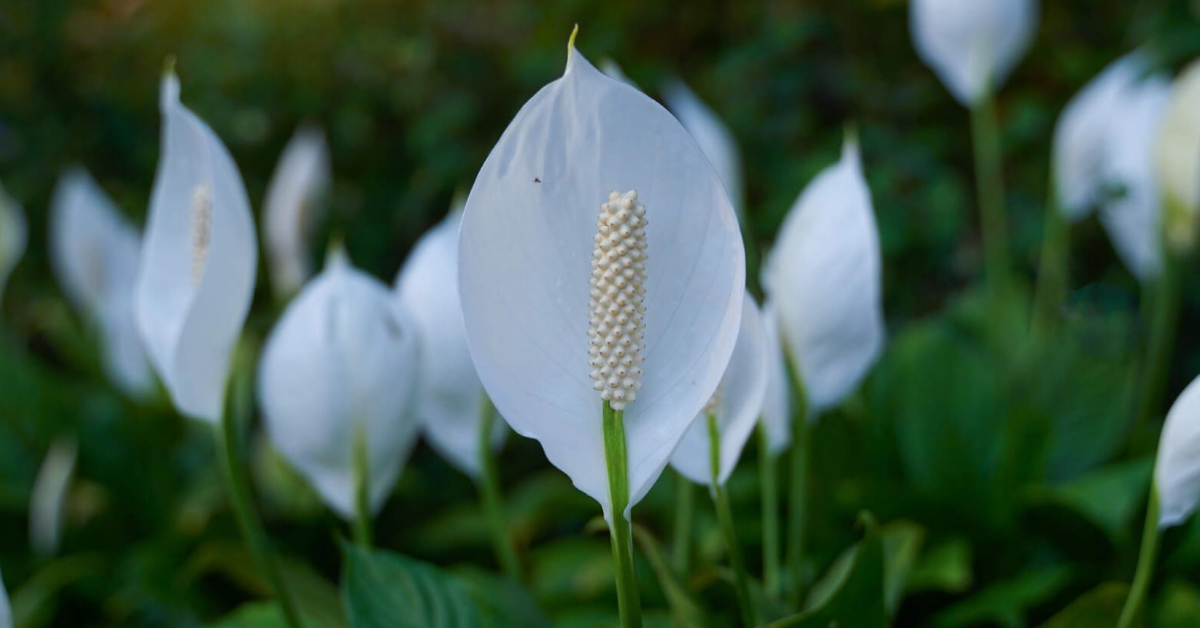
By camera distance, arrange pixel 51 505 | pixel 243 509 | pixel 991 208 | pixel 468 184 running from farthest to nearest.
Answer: pixel 468 184 < pixel 991 208 < pixel 51 505 < pixel 243 509

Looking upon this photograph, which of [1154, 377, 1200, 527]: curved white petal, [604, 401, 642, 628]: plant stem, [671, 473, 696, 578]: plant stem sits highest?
[604, 401, 642, 628]: plant stem

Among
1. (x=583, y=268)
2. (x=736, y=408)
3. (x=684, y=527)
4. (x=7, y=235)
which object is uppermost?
(x=583, y=268)

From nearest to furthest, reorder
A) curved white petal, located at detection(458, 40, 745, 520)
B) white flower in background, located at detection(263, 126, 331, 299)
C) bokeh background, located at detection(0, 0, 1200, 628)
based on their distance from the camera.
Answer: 1. curved white petal, located at detection(458, 40, 745, 520)
2. bokeh background, located at detection(0, 0, 1200, 628)
3. white flower in background, located at detection(263, 126, 331, 299)

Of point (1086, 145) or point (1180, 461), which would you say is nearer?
point (1180, 461)

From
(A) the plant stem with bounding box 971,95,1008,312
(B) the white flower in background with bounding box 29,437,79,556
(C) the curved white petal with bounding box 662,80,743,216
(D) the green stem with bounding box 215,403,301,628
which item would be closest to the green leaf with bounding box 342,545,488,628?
(D) the green stem with bounding box 215,403,301,628

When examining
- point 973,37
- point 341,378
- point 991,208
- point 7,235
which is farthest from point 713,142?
point 7,235

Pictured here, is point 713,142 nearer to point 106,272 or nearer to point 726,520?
point 726,520

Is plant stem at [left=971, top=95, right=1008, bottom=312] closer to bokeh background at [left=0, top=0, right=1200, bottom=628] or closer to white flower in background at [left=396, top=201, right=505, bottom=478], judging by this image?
bokeh background at [left=0, top=0, right=1200, bottom=628]
